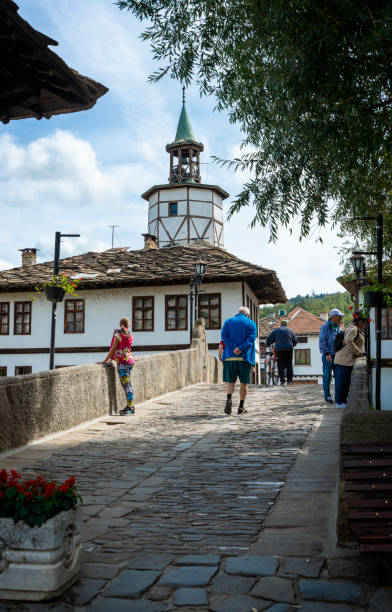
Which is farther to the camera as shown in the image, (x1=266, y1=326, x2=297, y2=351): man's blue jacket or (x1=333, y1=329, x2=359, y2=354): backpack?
(x1=266, y1=326, x2=297, y2=351): man's blue jacket

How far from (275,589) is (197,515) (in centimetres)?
146

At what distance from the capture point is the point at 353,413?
4.39 m

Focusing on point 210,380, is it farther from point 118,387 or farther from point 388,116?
point 388,116

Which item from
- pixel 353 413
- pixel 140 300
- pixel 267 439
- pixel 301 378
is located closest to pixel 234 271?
pixel 140 300

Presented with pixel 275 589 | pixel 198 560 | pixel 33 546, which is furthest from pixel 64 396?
pixel 275 589

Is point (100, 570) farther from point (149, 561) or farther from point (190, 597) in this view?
point (190, 597)

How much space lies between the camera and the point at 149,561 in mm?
3523

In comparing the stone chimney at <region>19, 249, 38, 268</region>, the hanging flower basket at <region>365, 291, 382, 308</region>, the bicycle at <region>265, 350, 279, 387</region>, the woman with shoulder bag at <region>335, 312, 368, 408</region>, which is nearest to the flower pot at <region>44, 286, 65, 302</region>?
the bicycle at <region>265, 350, 279, 387</region>

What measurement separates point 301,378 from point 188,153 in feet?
70.8

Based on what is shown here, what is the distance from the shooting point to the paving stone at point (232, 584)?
3.06 metres

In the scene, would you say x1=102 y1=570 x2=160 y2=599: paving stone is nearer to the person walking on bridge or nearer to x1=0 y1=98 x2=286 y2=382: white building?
the person walking on bridge

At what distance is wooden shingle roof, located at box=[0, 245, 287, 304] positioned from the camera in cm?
2614

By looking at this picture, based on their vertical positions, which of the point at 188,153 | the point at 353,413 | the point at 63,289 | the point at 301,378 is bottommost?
the point at 301,378

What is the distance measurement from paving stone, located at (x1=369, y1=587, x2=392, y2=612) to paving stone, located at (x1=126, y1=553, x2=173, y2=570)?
112 cm
